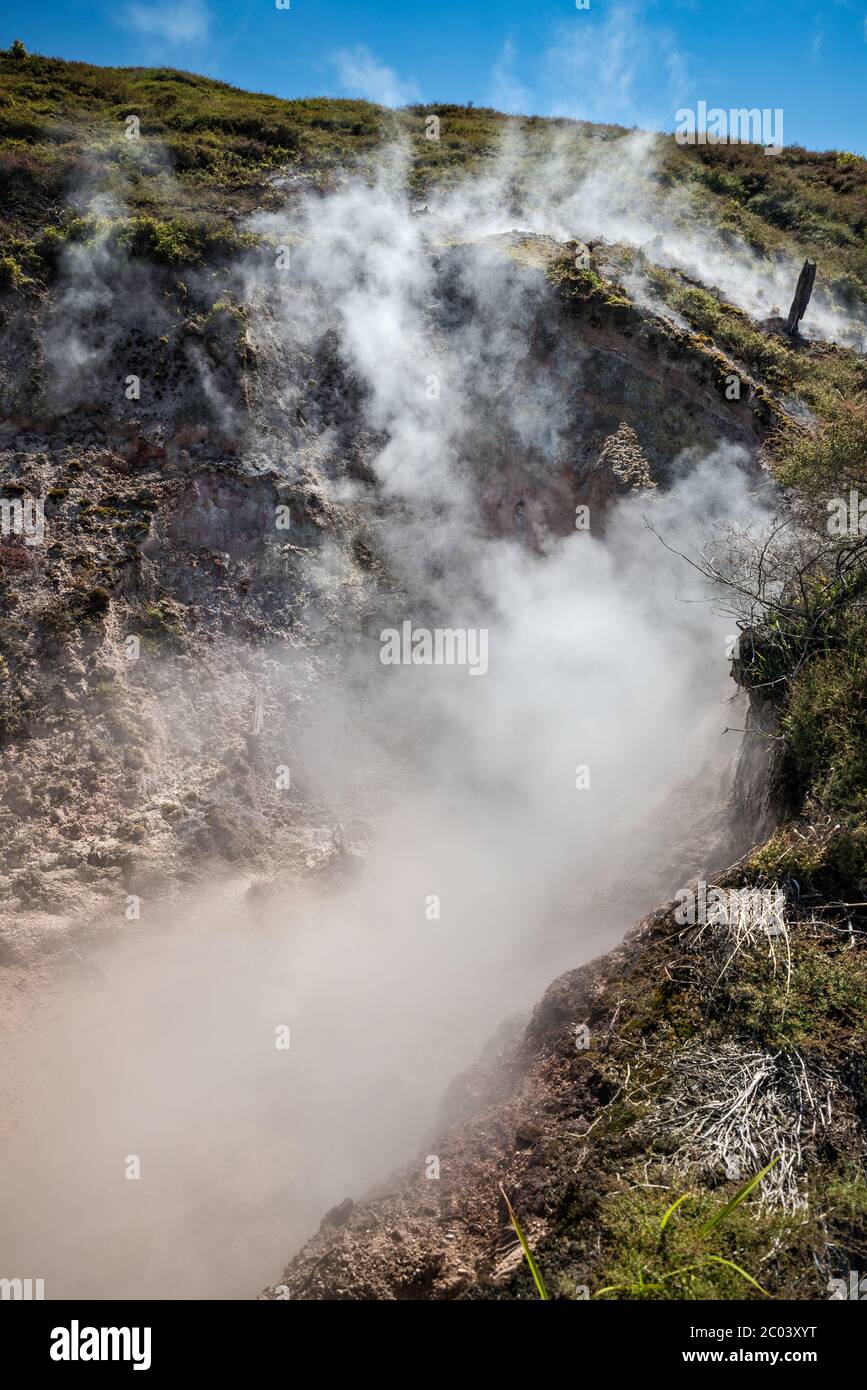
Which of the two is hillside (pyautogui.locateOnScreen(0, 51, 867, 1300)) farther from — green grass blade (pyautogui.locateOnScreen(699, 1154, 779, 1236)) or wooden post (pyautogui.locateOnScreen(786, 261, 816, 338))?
wooden post (pyautogui.locateOnScreen(786, 261, 816, 338))

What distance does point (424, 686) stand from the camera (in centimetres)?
994

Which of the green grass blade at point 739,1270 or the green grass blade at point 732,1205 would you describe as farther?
the green grass blade at point 732,1205

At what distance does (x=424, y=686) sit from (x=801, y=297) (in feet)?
28.7

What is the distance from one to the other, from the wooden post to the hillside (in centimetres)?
28

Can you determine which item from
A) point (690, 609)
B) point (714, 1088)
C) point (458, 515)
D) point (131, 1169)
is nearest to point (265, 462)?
point (458, 515)

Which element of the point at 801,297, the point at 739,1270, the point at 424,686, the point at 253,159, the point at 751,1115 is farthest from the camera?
the point at 253,159

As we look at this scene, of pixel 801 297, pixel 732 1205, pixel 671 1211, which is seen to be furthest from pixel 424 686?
pixel 801 297

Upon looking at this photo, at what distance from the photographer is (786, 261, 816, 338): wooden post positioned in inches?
462

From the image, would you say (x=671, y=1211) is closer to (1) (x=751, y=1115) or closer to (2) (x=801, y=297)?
(1) (x=751, y=1115)

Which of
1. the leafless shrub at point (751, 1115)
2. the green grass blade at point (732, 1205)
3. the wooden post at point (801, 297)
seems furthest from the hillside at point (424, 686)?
the wooden post at point (801, 297)

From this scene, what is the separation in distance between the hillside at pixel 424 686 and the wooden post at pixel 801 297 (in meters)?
0.28

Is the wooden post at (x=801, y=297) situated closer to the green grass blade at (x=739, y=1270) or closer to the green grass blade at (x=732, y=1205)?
the green grass blade at (x=732, y=1205)

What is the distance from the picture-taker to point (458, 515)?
1045cm

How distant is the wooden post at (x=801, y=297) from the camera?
1173cm
